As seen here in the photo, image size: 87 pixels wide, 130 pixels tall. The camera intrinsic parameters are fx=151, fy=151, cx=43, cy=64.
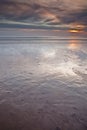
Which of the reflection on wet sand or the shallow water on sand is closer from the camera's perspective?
the shallow water on sand

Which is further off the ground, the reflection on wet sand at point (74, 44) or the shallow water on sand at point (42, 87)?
the reflection on wet sand at point (74, 44)

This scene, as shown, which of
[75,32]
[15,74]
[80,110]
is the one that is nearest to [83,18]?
[75,32]

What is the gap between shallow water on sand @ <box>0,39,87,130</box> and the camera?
793 millimetres

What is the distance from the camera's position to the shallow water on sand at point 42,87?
2.60 feet

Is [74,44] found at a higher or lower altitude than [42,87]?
higher

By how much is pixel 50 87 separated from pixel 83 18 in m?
1.37

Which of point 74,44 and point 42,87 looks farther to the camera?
point 74,44

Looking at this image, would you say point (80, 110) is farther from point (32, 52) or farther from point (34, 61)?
point (32, 52)

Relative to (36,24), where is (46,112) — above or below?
below

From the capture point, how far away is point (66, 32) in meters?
2.22

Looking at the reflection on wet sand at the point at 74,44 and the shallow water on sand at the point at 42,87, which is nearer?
the shallow water on sand at the point at 42,87

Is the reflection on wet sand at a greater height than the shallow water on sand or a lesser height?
greater

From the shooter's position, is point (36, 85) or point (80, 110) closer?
point (80, 110)

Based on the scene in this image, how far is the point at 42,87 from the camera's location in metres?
1.04
